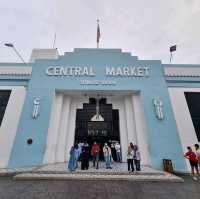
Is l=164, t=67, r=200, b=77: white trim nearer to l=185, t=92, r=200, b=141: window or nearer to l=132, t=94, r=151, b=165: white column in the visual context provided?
l=185, t=92, r=200, b=141: window

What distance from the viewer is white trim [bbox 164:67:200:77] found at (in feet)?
42.4

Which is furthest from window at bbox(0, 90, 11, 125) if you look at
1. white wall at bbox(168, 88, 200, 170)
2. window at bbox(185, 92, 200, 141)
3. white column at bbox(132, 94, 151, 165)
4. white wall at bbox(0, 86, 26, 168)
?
window at bbox(185, 92, 200, 141)

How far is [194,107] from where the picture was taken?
39.6 ft

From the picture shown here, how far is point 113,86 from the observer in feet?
40.4

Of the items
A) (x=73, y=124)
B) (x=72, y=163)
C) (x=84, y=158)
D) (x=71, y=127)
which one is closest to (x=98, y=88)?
(x=73, y=124)

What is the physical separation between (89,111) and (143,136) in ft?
16.9

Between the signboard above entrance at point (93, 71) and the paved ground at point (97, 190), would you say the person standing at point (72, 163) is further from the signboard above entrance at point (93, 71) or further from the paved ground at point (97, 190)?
the signboard above entrance at point (93, 71)

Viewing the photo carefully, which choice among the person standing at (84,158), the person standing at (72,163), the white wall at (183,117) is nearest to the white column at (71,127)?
the person standing at (84,158)

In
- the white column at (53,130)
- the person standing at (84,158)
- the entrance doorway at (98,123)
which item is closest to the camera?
the person standing at (84,158)

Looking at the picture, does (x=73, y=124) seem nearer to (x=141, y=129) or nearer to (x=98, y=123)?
(x=98, y=123)

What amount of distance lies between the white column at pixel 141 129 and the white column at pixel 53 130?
21.4 ft

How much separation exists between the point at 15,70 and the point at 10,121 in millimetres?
4810

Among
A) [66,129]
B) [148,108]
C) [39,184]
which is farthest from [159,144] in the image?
[39,184]

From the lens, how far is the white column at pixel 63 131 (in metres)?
11.6
